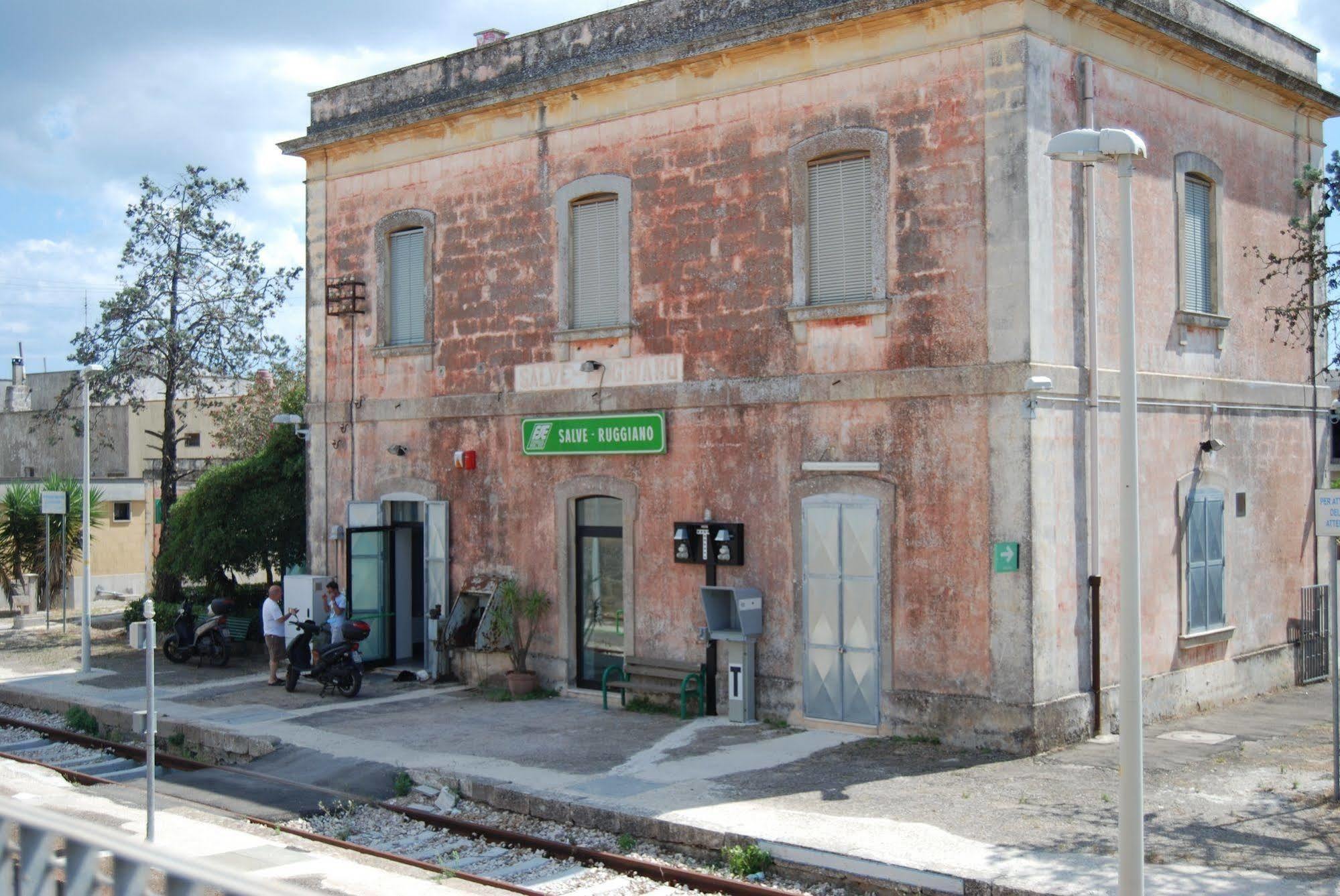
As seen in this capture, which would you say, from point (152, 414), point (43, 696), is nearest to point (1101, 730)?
point (43, 696)

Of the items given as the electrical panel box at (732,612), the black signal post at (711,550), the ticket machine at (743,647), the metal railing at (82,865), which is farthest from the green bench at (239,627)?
the metal railing at (82,865)

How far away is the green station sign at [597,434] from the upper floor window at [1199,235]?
21.0 ft

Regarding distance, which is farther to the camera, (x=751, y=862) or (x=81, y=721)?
(x=81, y=721)

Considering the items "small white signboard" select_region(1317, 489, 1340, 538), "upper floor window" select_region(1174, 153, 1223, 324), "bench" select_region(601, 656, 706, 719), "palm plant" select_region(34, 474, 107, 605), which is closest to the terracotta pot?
"bench" select_region(601, 656, 706, 719)

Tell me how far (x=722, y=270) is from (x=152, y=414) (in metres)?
31.0

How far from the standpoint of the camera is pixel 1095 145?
8.30 meters

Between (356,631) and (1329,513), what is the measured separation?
11750 millimetres

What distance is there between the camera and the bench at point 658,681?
15047mm

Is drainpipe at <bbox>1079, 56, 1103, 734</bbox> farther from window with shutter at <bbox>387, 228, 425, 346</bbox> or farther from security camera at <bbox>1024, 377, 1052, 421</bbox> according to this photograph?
window with shutter at <bbox>387, 228, 425, 346</bbox>

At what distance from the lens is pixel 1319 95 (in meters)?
17.7

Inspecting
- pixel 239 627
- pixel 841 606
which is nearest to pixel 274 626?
pixel 239 627

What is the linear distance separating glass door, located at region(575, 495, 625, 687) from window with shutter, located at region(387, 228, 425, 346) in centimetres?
411

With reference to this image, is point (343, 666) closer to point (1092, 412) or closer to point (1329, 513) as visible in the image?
point (1092, 412)

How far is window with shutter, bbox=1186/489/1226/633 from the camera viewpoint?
15.2 metres
